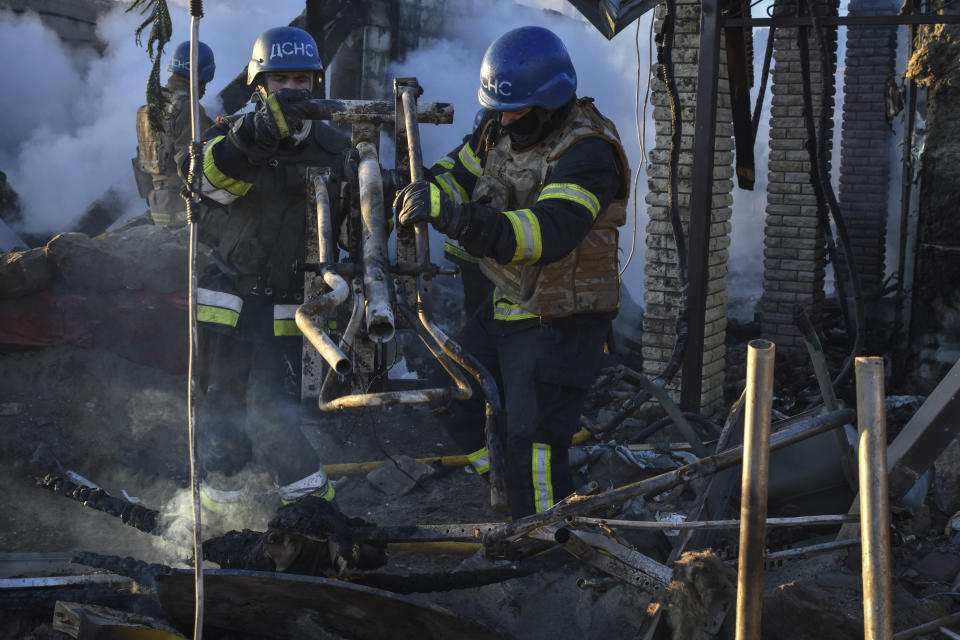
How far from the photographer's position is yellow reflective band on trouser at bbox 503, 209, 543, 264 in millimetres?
3322

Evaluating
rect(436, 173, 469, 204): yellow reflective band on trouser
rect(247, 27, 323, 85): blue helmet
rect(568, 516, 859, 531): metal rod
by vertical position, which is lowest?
rect(568, 516, 859, 531): metal rod

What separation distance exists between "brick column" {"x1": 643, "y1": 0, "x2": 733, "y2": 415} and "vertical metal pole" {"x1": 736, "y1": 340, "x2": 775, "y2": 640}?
4405mm

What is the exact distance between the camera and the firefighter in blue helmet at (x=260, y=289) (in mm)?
4262

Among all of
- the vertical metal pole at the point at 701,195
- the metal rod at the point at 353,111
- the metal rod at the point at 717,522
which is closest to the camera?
the metal rod at the point at 717,522

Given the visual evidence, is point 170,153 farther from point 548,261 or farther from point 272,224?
point 548,261

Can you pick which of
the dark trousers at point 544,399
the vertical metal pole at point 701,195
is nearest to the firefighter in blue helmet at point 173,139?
the vertical metal pole at point 701,195

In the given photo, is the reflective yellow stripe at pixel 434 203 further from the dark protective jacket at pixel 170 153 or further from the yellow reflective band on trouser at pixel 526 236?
the dark protective jacket at pixel 170 153

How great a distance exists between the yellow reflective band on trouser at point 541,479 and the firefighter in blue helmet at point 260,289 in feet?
3.88

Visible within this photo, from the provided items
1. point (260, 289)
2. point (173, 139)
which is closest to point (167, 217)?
point (173, 139)

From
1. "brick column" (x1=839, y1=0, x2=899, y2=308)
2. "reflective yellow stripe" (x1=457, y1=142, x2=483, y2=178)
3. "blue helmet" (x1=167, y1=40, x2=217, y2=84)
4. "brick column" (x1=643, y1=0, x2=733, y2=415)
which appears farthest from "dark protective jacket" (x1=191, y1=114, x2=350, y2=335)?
"brick column" (x1=839, y1=0, x2=899, y2=308)

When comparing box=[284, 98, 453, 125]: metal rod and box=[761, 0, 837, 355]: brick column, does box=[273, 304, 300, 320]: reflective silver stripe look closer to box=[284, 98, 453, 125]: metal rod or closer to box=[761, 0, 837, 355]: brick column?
box=[284, 98, 453, 125]: metal rod

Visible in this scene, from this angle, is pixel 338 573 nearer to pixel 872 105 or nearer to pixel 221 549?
pixel 221 549

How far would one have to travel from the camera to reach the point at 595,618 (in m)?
3.23

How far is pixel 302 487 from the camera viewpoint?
4254 millimetres
